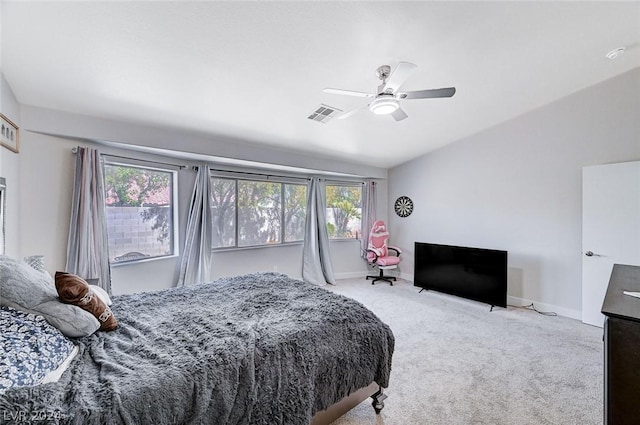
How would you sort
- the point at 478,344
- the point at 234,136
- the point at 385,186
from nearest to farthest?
the point at 478,344 < the point at 234,136 < the point at 385,186

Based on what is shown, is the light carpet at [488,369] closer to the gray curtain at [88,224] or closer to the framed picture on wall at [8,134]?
the gray curtain at [88,224]

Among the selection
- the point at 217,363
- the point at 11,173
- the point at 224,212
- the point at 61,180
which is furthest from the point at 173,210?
the point at 217,363

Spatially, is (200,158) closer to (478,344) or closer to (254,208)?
(254,208)

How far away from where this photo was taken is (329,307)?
1.93 metres

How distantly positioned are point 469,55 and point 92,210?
13.4ft

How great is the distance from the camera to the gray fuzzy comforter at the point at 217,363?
3.33ft

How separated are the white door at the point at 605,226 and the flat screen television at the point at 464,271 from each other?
2.92 ft

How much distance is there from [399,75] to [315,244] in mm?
3631

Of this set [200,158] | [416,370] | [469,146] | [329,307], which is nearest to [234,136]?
[200,158]

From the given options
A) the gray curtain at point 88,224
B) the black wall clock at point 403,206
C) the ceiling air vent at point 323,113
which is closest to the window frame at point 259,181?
the gray curtain at point 88,224

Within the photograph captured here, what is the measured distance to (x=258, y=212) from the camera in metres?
4.91

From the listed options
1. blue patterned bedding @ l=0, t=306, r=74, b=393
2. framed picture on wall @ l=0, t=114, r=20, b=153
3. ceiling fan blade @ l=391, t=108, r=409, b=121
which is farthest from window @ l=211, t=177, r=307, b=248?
blue patterned bedding @ l=0, t=306, r=74, b=393

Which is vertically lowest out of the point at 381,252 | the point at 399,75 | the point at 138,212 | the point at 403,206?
the point at 381,252

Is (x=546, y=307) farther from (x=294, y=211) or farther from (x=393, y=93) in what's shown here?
(x=294, y=211)
